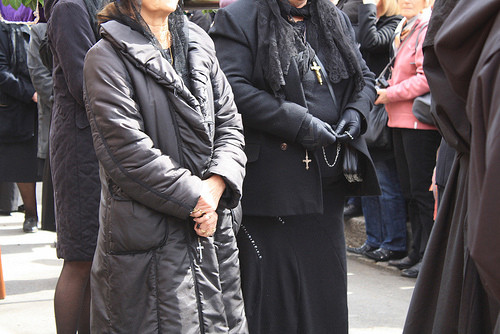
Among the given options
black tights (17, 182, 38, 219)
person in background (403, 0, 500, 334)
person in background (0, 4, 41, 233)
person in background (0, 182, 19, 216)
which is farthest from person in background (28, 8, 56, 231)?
person in background (403, 0, 500, 334)

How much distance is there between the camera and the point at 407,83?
205 inches

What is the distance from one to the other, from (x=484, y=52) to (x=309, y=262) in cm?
193

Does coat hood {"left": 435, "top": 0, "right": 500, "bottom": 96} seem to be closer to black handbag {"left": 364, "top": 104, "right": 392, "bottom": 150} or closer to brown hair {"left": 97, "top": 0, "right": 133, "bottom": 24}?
brown hair {"left": 97, "top": 0, "right": 133, "bottom": 24}

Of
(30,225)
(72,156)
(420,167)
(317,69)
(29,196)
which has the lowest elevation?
(30,225)

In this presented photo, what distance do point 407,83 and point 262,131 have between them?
7.17 ft

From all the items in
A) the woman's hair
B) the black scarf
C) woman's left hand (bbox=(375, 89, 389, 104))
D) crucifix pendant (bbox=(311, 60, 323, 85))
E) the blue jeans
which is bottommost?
the blue jeans

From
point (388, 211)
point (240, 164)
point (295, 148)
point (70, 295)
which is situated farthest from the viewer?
point (388, 211)

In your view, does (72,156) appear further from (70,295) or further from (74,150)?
(70,295)

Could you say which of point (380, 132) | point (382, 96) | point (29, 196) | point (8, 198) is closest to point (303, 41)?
point (382, 96)

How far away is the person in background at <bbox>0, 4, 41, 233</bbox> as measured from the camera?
22.0 feet

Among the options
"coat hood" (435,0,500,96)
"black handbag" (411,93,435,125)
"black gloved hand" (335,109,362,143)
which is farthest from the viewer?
"black handbag" (411,93,435,125)

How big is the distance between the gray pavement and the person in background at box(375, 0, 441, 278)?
334 millimetres

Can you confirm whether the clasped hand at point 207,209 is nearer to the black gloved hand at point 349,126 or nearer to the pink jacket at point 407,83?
the black gloved hand at point 349,126

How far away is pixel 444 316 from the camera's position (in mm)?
2152
